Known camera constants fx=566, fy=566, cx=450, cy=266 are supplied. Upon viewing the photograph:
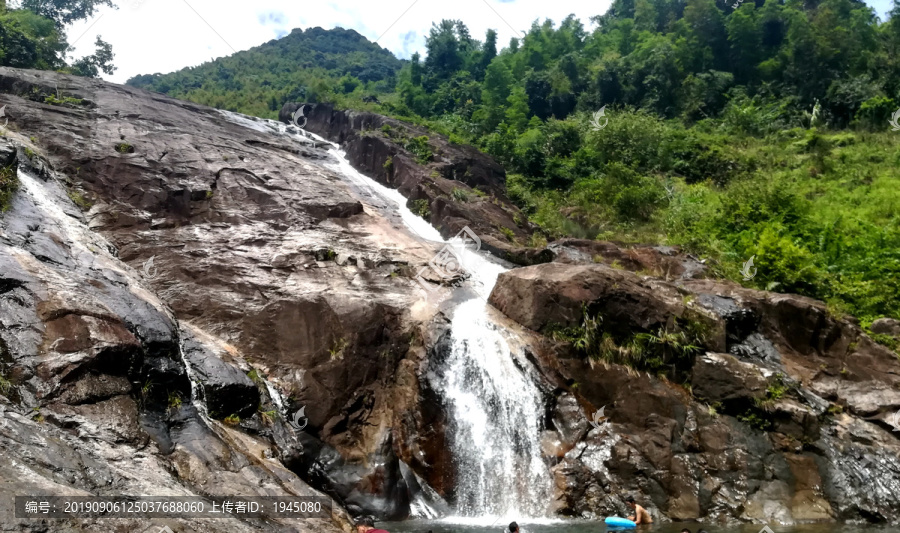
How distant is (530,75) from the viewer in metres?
45.1

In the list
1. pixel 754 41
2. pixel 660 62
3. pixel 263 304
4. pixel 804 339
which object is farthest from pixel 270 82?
pixel 804 339

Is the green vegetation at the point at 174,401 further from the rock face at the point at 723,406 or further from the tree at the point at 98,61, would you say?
the tree at the point at 98,61

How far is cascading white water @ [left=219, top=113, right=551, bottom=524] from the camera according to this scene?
39.2ft

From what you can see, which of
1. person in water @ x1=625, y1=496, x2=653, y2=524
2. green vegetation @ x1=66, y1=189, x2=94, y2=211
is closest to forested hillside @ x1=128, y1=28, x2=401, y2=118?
green vegetation @ x1=66, y1=189, x2=94, y2=211

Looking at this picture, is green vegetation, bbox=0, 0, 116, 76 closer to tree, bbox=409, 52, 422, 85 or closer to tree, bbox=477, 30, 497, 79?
tree, bbox=409, 52, 422, 85

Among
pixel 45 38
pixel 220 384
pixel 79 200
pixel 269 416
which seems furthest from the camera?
pixel 45 38

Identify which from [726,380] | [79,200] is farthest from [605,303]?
[79,200]

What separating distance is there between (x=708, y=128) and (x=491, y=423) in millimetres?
29759

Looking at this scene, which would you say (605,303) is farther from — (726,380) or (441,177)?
(441,177)

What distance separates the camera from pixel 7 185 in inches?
502

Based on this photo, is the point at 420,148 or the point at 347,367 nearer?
the point at 347,367

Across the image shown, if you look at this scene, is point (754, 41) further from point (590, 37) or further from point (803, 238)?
point (803, 238)

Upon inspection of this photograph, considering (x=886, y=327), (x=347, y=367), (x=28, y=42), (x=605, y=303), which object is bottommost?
(x=347, y=367)

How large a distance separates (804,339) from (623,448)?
20.1ft
